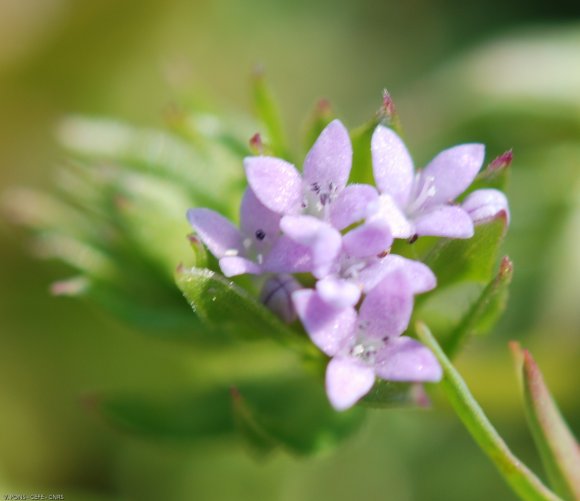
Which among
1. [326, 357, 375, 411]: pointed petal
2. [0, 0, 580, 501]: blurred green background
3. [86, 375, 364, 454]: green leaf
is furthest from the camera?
[0, 0, 580, 501]: blurred green background

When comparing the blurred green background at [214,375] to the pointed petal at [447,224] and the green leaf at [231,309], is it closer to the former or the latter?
the green leaf at [231,309]

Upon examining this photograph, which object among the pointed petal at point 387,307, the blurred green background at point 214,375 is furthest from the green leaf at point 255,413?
the pointed petal at point 387,307

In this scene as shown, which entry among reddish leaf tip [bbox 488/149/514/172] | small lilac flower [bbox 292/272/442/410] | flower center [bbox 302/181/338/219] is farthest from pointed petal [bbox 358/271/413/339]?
reddish leaf tip [bbox 488/149/514/172]

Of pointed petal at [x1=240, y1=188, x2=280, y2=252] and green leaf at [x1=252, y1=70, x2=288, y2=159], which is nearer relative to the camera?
pointed petal at [x1=240, y1=188, x2=280, y2=252]

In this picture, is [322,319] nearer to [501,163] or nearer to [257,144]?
[257,144]

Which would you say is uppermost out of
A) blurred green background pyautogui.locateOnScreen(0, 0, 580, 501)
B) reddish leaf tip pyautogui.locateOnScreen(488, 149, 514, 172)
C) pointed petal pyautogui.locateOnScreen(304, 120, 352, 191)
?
pointed petal pyautogui.locateOnScreen(304, 120, 352, 191)

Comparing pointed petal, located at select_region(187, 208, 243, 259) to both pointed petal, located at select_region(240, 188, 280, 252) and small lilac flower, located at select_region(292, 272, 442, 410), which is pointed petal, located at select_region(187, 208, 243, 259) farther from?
small lilac flower, located at select_region(292, 272, 442, 410)

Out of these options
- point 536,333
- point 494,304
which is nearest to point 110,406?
point 494,304
